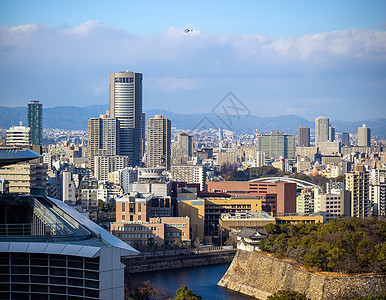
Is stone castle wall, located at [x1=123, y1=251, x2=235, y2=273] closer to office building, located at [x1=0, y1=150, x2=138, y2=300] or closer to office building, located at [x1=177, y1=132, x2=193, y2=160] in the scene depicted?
office building, located at [x1=0, y1=150, x2=138, y2=300]

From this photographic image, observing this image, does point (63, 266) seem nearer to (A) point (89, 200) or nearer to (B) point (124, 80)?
(A) point (89, 200)

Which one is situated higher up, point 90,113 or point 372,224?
point 90,113

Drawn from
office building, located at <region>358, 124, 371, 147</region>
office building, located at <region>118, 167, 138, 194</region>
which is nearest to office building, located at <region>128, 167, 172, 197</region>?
office building, located at <region>118, 167, 138, 194</region>

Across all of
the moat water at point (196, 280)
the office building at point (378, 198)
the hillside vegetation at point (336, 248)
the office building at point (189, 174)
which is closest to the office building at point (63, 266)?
the hillside vegetation at point (336, 248)

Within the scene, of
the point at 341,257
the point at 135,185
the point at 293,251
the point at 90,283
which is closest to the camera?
the point at 90,283

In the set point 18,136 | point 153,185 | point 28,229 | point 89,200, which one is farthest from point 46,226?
point 18,136

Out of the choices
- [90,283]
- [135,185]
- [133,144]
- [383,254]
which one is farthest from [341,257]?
[133,144]

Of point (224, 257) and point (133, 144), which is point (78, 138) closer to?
point (133, 144)
